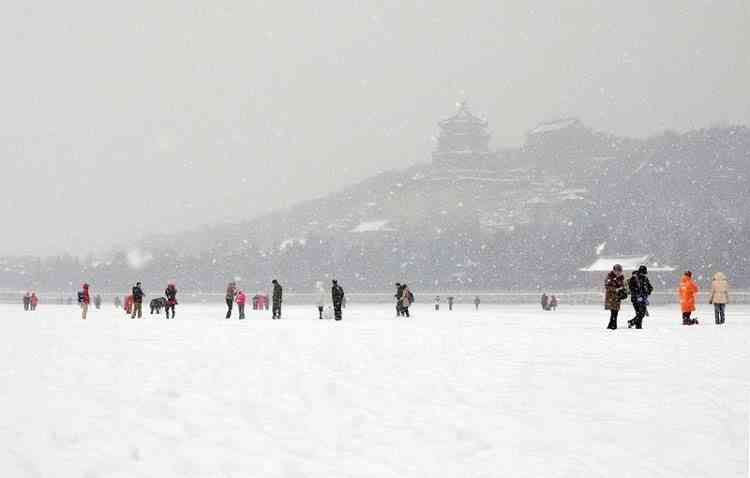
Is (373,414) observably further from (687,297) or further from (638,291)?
(687,297)

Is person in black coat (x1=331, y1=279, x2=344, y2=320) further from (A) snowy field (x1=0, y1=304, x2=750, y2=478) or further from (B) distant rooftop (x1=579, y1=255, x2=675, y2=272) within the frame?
(B) distant rooftop (x1=579, y1=255, x2=675, y2=272)

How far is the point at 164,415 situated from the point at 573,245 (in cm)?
9381

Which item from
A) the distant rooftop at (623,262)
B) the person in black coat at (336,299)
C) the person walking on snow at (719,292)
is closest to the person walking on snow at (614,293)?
the person walking on snow at (719,292)

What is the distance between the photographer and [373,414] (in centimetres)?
912

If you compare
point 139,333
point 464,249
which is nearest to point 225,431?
point 139,333

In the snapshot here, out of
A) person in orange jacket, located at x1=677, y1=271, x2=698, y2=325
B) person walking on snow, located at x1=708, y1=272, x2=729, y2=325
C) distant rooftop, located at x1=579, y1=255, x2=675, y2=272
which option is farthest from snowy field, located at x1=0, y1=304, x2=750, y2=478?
distant rooftop, located at x1=579, y1=255, x2=675, y2=272

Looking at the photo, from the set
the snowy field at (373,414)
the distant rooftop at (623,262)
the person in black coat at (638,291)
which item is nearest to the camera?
the snowy field at (373,414)

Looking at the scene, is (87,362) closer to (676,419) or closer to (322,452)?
(322,452)

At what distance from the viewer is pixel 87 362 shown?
44.4 feet

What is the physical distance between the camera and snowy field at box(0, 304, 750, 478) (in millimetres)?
7254

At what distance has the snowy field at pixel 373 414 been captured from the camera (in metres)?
7.25

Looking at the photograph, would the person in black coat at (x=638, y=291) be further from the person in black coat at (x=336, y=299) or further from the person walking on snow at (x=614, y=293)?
the person in black coat at (x=336, y=299)

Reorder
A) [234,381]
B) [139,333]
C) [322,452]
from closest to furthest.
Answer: [322,452] < [234,381] < [139,333]

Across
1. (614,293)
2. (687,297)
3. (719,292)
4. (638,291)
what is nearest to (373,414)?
(614,293)
